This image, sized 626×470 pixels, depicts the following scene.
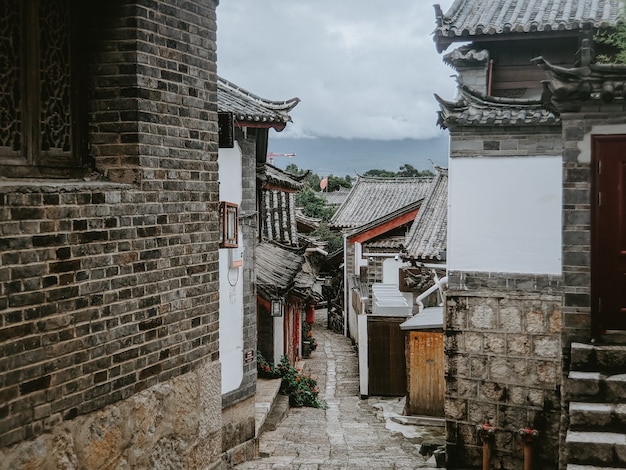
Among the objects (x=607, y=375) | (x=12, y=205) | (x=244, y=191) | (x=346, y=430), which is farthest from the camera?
(x=346, y=430)

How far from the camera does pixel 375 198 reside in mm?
36875

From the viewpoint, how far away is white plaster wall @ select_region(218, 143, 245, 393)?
39.3 feet

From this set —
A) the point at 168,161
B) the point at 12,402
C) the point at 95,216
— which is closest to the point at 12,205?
the point at 95,216

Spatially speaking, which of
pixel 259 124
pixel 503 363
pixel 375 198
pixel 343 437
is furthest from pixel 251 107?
pixel 375 198

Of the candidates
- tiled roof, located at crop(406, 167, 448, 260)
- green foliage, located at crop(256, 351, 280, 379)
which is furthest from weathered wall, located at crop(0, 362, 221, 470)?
tiled roof, located at crop(406, 167, 448, 260)

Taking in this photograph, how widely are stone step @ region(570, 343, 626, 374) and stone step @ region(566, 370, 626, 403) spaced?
0.59 ft

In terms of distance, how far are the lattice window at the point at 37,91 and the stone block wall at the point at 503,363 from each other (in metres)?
7.68

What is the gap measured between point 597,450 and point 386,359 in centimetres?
1262

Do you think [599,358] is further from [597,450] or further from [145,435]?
[145,435]

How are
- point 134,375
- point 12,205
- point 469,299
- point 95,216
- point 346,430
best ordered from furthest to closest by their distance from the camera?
point 346,430
point 469,299
point 134,375
point 95,216
point 12,205

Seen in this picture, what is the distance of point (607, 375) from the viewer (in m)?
7.48

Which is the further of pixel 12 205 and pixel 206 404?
pixel 206 404

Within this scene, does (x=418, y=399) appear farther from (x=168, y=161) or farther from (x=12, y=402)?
(x=12, y=402)

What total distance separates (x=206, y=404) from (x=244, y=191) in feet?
24.7
